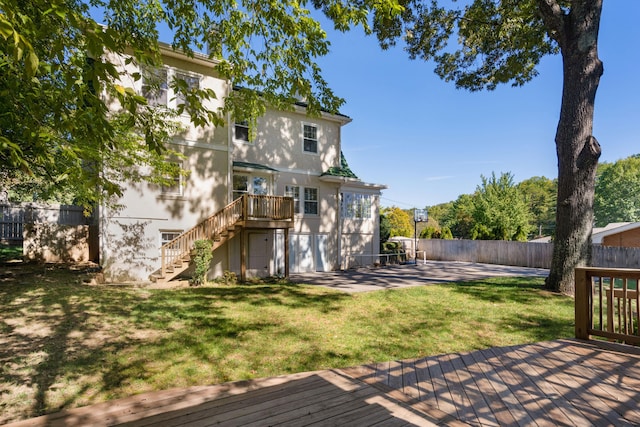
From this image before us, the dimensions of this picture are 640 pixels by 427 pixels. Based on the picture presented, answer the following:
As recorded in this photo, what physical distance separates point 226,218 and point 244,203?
90 cm

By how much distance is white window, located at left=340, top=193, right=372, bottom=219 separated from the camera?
17.2 metres

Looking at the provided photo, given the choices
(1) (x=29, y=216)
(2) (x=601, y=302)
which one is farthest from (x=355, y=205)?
(1) (x=29, y=216)

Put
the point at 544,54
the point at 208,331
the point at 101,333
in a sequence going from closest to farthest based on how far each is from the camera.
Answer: the point at 101,333
the point at 208,331
the point at 544,54

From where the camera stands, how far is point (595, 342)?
4.86m

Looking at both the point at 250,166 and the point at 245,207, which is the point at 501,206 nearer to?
the point at 250,166

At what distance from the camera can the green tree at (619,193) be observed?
164 ft

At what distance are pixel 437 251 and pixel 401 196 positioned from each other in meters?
29.6

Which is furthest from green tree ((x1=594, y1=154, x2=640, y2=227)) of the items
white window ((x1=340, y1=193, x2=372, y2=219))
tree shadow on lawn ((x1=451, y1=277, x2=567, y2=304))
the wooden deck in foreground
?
the wooden deck in foreground

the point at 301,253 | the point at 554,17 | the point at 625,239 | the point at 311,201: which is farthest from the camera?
the point at 625,239

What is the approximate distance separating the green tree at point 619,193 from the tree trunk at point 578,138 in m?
57.9

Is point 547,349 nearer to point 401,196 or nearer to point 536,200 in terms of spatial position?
point 401,196

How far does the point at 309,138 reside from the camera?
15.9m

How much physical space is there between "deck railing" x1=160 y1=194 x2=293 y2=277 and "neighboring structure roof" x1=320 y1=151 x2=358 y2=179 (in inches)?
158

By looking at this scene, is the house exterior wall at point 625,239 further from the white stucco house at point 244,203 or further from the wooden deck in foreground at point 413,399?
the wooden deck in foreground at point 413,399
